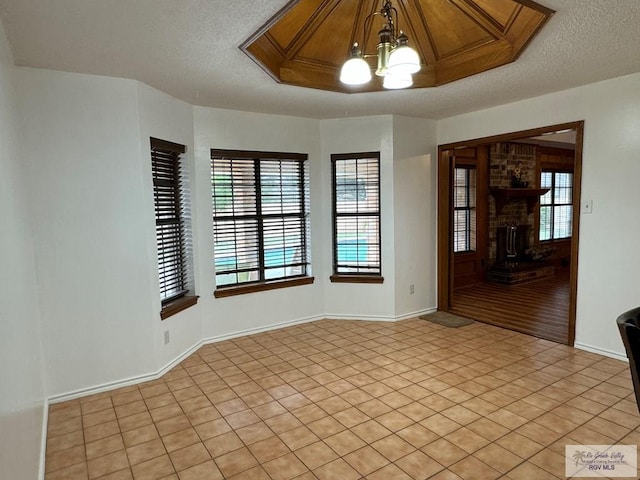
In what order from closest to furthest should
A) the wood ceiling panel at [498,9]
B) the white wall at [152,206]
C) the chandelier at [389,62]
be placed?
1. the chandelier at [389,62]
2. the wood ceiling panel at [498,9]
3. the white wall at [152,206]

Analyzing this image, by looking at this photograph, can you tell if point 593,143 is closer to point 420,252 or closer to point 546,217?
point 420,252

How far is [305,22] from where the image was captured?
2928mm

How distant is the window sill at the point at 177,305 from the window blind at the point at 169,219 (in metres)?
0.06

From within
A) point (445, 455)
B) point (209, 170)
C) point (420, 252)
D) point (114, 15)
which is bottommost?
point (445, 455)

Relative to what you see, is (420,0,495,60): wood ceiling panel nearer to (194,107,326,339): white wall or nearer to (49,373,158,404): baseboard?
(194,107,326,339): white wall

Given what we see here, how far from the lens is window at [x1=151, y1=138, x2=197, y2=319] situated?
141 inches

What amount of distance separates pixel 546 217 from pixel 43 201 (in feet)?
28.3

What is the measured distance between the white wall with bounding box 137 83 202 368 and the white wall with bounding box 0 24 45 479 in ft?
2.70

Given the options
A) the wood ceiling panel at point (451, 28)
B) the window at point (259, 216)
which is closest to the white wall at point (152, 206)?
the window at point (259, 216)

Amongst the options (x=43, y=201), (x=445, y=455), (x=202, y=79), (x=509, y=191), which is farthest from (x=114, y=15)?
(x=509, y=191)

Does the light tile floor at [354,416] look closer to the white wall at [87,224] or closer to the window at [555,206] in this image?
the white wall at [87,224]

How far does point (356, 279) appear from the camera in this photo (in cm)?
491

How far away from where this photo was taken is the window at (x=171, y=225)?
3.58 meters

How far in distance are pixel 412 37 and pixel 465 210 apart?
4.08m
